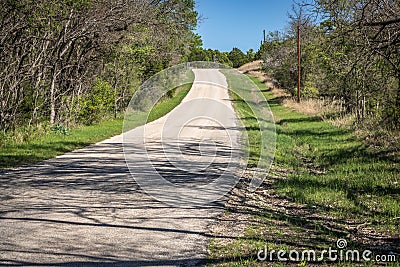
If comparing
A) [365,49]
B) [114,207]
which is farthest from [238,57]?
[114,207]

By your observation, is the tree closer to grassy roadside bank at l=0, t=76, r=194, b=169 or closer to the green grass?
grassy roadside bank at l=0, t=76, r=194, b=169

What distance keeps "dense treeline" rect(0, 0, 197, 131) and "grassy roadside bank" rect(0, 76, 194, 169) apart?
3.17 feet

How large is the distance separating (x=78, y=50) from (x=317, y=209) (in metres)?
16.2

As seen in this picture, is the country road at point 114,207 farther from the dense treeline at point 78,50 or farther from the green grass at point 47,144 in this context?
the dense treeline at point 78,50

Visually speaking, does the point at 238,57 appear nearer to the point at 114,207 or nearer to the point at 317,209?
the point at 317,209

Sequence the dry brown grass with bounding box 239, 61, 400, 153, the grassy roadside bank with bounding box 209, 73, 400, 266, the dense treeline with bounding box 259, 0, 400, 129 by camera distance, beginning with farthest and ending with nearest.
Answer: the dry brown grass with bounding box 239, 61, 400, 153 < the dense treeline with bounding box 259, 0, 400, 129 < the grassy roadside bank with bounding box 209, 73, 400, 266

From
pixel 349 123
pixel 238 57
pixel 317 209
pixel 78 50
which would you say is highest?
pixel 238 57

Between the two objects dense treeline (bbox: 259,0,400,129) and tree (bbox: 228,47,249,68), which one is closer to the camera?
dense treeline (bbox: 259,0,400,129)

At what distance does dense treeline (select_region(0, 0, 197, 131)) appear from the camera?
16.1 metres

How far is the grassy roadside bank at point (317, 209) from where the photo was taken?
5359mm

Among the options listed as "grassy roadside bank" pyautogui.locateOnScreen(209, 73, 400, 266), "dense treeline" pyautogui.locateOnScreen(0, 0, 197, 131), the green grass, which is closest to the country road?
"grassy roadside bank" pyautogui.locateOnScreen(209, 73, 400, 266)

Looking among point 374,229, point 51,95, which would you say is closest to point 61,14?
point 51,95

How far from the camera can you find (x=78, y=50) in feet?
68.3

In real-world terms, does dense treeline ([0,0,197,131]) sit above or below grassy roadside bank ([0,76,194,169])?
above
